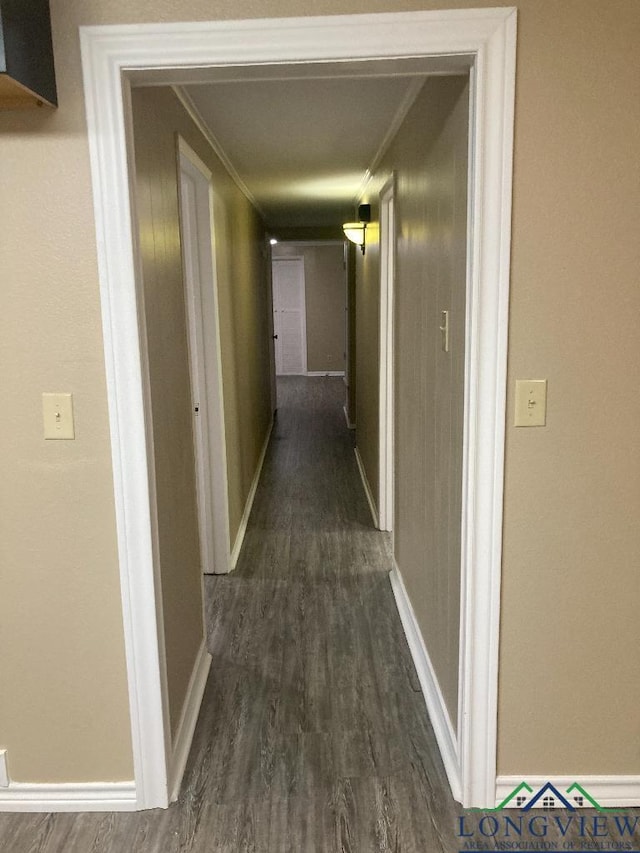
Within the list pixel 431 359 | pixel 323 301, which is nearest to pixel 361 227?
pixel 431 359

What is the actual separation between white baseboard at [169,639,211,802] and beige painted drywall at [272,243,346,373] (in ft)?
27.9

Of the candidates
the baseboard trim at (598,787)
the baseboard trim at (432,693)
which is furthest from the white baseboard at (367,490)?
the baseboard trim at (598,787)

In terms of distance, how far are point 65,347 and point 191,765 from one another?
1.38 metres

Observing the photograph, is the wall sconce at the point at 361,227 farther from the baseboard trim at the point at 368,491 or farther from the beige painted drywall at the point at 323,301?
the beige painted drywall at the point at 323,301

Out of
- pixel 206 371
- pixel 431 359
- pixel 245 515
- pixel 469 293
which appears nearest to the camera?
pixel 469 293

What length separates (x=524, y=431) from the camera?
1.74 metres

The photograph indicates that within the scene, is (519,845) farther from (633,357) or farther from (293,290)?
(293,290)

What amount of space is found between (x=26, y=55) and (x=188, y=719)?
199 centimetres

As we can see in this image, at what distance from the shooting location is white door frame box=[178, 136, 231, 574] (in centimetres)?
319

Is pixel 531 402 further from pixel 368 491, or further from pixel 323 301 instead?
pixel 323 301

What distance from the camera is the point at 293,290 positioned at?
11.1 m

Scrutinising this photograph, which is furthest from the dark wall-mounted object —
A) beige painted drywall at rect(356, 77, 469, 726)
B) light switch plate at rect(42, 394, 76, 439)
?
beige painted drywall at rect(356, 77, 469, 726)

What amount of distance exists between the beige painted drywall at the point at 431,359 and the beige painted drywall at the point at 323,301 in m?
7.47

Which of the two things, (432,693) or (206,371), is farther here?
(206,371)
